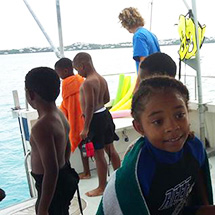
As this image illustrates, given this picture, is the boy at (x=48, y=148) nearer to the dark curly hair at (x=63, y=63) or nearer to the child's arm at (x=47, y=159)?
the child's arm at (x=47, y=159)

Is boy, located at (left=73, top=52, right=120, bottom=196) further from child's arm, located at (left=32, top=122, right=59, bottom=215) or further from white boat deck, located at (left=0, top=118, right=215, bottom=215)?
child's arm, located at (left=32, top=122, right=59, bottom=215)

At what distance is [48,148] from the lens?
1343 mm

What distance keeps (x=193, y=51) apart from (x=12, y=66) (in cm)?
2505

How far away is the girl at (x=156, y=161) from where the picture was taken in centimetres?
84

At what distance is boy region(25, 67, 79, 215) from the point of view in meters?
1.35

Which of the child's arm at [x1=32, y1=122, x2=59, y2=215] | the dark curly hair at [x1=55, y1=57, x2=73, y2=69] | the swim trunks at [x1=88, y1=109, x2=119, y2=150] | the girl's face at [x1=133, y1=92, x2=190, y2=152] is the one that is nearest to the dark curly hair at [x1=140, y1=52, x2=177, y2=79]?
the child's arm at [x1=32, y1=122, x2=59, y2=215]

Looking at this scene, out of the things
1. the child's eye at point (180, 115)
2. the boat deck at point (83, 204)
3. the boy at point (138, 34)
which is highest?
the boy at point (138, 34)

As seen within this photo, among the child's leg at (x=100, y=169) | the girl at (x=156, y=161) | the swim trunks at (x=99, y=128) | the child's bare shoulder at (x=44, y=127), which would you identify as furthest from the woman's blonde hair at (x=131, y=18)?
the girl at (x=156, y=161)

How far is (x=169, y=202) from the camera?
93 centimetres

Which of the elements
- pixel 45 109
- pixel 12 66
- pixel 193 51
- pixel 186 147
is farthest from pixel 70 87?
pixel 12 66

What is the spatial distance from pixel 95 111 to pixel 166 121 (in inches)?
69.4

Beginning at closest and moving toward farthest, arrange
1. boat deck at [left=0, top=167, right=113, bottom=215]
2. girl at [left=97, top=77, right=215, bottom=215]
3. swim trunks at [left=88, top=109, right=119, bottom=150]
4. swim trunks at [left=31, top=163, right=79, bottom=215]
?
girl at [left=97, top=77, right=215, bottom=215], swim trunks at [left=31, top=163, right=79, bottom=215], boat deck at [left=0, top=167, right=113, bottom=215], swim trunks at [left=88, top=109, right=119, bottom=150]

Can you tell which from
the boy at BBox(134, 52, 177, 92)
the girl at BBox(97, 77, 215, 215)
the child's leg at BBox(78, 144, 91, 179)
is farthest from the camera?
the child's leg at BBox(78, 144, 91, 179)

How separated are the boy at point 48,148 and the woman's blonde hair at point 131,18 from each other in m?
1.40
